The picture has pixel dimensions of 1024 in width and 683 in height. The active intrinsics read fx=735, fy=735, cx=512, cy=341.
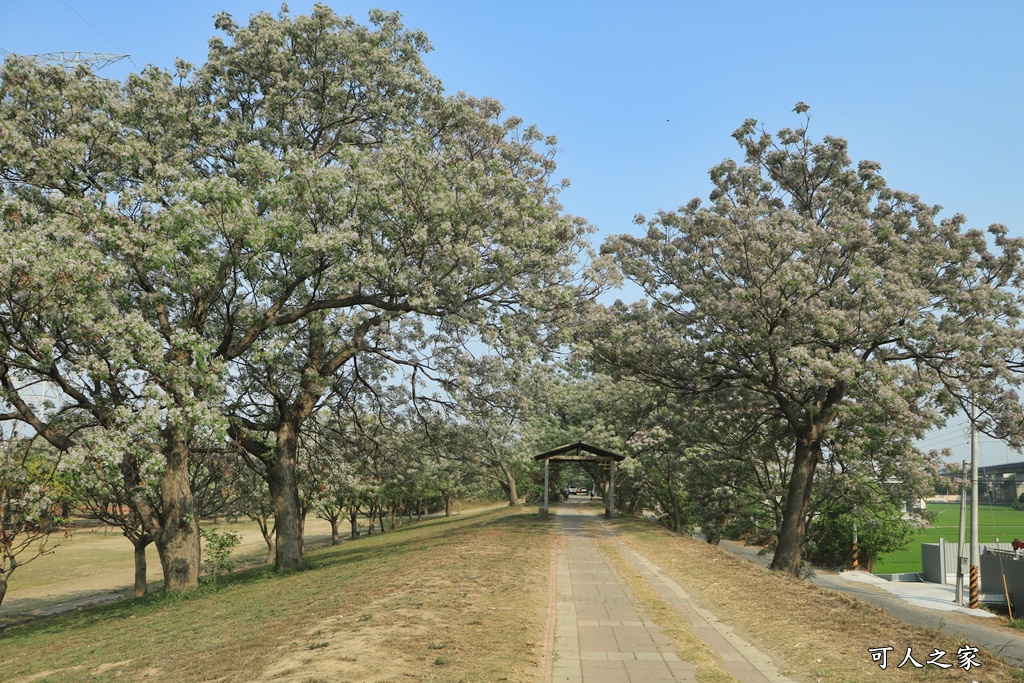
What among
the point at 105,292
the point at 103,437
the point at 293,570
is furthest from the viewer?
the point at 293,570

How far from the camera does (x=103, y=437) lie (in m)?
13.0

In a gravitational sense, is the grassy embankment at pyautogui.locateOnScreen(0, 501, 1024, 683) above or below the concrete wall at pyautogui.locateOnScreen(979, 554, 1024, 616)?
above

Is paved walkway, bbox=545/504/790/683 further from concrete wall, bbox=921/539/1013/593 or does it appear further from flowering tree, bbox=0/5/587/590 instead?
concrete wall, bbox=921/539/1013/593

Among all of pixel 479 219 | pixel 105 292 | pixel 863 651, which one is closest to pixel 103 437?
pixel 105 292

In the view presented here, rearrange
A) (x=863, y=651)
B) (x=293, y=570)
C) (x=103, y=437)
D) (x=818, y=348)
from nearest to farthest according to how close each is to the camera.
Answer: (x=863, y=651) → (x=103, y=437) → (x=818, y=348) → (x=293, y=570)

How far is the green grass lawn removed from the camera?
200ft

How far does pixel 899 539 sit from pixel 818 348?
130 ft

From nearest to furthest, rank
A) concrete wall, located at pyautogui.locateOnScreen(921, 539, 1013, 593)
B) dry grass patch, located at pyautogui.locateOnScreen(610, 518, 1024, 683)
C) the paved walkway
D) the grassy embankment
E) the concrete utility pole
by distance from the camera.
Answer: dry grass patch, located at pyautogui.locateOnScreen(610, 518, 1024, 683) < the grassy embankment < the paved walkway < the concrete utility pole < concrete wall, located at pyautogui.locateOnScreen(921, 539, 1013, 593)

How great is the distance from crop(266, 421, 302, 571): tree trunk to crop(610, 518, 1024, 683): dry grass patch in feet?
33.8

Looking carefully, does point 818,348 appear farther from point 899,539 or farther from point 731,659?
point 899,539

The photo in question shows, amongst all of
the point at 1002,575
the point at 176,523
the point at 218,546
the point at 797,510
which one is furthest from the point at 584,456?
the point at 1002,575

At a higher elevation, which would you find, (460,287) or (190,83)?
(190,83)

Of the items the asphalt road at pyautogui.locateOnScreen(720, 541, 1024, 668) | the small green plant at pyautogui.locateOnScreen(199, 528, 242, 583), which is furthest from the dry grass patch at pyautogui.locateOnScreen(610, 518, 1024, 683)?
the small green plant at pyautogui.locateOnScreen(199, 528, 242, 583)

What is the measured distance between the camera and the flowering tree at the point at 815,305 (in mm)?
17703
